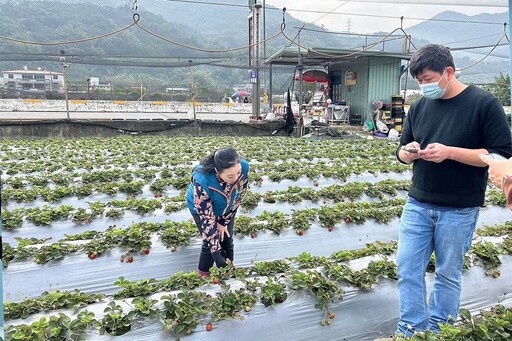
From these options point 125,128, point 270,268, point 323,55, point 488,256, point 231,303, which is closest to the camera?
point 231,303

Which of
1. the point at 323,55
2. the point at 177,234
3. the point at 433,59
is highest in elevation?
the point at 323,55

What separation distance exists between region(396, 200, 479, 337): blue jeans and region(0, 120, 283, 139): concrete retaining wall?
42.6 ft

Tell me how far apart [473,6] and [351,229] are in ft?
32.4

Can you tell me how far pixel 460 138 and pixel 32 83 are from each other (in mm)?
37130

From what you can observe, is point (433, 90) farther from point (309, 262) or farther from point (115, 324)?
point (115, 324)

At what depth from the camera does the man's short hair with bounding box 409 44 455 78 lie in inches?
95.5

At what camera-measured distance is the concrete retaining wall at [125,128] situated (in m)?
13.3

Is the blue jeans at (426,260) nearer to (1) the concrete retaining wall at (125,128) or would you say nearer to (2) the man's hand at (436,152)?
(2) the man's hand at (436,152)

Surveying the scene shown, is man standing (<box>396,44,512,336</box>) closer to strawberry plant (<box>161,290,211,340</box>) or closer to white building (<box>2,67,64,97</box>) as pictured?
strawberry plant (<box>161,290,211,340</box>)

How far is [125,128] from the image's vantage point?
1461 cm

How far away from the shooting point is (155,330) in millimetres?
2592

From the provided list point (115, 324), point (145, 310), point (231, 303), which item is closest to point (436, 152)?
point (231, 303)

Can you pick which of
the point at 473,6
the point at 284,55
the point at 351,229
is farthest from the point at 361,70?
the point at 351,229

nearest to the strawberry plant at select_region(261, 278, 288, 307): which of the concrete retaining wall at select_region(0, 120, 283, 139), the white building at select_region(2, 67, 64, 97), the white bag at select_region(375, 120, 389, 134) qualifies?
the concrete retaining wall at select_region(0, 120, 283, 139)
